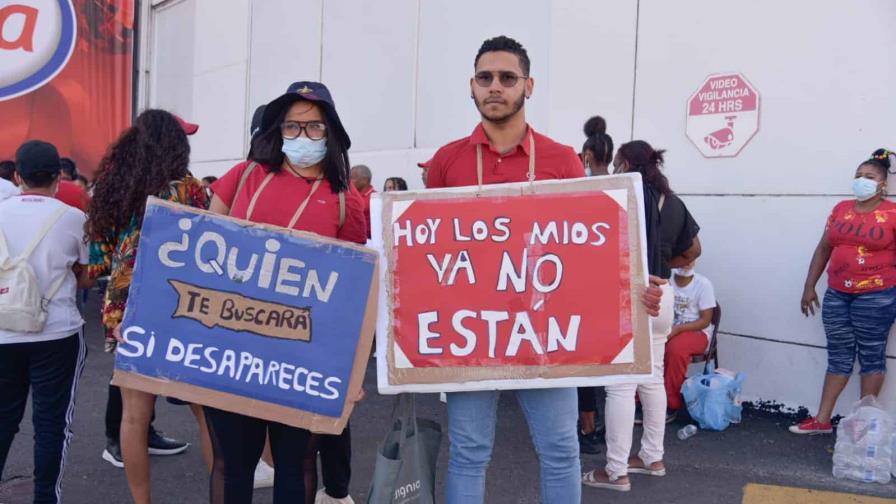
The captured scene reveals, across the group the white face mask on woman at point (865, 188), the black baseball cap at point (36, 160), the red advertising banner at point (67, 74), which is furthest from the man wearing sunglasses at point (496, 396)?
the red advertising banner at point (67, 74)

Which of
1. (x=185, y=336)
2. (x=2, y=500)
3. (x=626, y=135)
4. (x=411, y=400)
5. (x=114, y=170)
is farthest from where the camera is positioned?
(x=626, y=135)

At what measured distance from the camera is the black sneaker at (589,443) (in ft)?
16.0

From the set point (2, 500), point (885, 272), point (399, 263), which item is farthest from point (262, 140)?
point (885, 272)

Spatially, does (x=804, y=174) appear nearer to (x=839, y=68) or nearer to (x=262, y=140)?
(x=839, y=68)

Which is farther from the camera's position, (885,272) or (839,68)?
(839,68)

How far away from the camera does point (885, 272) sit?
4.98 meters

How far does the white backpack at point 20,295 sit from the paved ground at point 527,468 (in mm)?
1210

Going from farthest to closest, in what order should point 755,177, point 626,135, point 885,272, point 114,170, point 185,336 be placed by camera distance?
point 626,135, point 755,177, point 885,272, point 114,170, point 185,336

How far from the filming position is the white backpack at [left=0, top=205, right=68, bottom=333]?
10.5ft

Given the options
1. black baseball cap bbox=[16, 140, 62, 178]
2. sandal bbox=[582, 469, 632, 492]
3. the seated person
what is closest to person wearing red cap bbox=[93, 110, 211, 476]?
black baseball cap bbox=[16, 140, 62, 178]

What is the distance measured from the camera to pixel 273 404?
2.65 m

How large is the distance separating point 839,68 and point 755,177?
3.16 feet

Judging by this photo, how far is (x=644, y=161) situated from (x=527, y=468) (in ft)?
6.37

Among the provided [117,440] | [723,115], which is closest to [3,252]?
[117,440]
